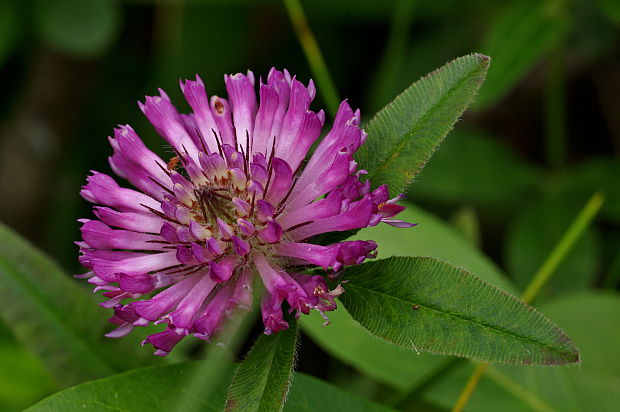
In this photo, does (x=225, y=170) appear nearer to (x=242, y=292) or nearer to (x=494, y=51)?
(x=242, y=292)

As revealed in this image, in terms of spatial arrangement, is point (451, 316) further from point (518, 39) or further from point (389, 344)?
point (518, 39)

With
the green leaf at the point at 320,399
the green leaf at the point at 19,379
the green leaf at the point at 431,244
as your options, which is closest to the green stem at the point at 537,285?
the green leaf at the point at 431,244

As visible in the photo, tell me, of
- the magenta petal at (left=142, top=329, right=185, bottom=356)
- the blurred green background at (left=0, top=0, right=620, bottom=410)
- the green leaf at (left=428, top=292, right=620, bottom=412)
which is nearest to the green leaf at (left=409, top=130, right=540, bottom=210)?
the blurred green background at (left=0, top=0, right=620, bottom=410)

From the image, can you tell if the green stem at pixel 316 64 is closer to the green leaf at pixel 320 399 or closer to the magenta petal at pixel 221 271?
the green leaf at pixel 320 399

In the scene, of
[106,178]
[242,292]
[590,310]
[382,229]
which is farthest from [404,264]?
[590,310]

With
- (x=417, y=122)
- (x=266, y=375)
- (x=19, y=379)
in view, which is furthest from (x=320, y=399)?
(x=19, y=379)

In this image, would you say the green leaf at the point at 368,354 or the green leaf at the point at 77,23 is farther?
the green leaf at the point at 77,23
